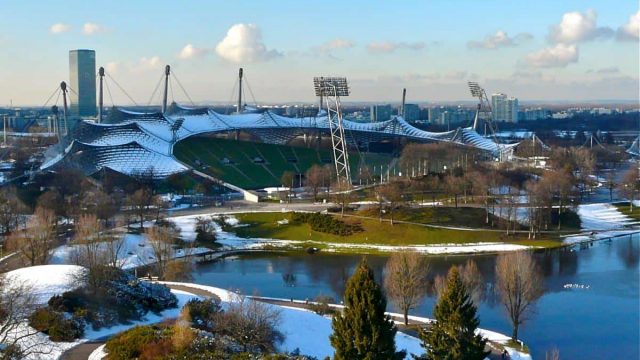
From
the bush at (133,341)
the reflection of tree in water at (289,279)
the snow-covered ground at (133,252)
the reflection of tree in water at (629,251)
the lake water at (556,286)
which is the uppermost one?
the bush at (133,341)

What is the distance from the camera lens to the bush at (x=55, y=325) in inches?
517

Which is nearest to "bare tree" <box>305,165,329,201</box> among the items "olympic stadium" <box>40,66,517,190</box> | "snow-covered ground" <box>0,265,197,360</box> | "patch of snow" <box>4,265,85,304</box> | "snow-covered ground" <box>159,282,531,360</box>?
"olympic stadium" <box>40,66,517,190</box>

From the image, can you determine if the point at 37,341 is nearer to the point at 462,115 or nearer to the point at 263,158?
the point at 263,158

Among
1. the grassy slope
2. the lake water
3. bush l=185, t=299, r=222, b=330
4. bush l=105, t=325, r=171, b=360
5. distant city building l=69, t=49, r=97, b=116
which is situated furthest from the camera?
distant city building l=69, t=49, r=97, b=116

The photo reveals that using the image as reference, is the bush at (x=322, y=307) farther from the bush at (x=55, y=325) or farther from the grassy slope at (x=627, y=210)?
the grassy slope at (x=627, y=210)

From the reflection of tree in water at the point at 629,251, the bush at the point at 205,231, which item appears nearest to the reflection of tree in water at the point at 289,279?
the bush at the point at 205,231

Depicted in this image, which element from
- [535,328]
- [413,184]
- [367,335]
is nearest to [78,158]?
[413,184]

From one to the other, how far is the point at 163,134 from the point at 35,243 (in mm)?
28437

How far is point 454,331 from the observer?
12031 mm

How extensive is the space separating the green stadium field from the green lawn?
13593 mm

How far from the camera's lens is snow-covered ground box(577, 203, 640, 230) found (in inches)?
1325

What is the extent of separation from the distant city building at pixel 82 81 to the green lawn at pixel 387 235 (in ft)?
288

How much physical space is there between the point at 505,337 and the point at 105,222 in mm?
18660

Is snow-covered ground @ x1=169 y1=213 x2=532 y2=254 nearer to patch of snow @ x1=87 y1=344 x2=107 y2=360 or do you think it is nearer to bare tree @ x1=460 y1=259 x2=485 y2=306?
bare tree @ x1=460 y1=259 x2=485 y2=306
